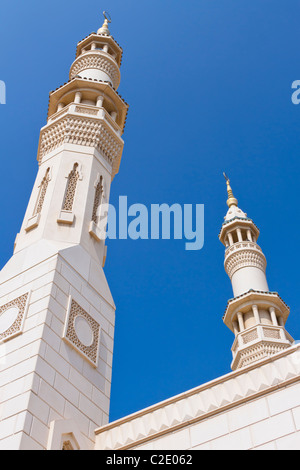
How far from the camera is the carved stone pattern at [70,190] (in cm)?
947

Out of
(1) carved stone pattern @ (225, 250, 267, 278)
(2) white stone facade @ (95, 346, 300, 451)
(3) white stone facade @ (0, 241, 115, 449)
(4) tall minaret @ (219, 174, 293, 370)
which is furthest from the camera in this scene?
(1) carved stone pattern @ (225, 250, 267, 278)

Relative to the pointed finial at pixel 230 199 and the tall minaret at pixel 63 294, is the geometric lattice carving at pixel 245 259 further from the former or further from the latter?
the tall minaret at pixel 63 294

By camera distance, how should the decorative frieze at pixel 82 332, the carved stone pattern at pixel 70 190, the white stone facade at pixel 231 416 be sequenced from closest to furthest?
1. the white stone facade at pixel 231 416
2. the decorative frieze at pixel 82 332
3. the carved stone pattern at pixel 70 190

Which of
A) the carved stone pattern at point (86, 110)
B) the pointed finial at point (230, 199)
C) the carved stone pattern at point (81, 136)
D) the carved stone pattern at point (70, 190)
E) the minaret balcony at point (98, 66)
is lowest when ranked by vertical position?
the carved stone pattern at point (70, 190)

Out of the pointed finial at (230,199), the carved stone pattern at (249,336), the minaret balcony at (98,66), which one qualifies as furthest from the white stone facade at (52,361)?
the pointed finial at (230,199)

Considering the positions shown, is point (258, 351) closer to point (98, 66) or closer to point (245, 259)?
point (245, 259)

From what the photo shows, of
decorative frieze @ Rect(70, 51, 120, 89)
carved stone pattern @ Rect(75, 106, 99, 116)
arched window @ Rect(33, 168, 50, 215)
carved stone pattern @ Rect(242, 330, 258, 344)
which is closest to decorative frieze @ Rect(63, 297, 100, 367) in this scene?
arched window @ Rect(33, 168, 50, 215)

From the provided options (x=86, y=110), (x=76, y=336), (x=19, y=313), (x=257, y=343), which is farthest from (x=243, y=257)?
(x=19, y=313)

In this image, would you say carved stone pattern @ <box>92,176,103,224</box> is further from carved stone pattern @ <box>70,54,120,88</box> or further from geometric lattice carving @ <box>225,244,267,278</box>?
geometric lattice carving @ <box>225,244,267,278</box>

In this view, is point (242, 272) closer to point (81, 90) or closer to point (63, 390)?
point (81, 90)

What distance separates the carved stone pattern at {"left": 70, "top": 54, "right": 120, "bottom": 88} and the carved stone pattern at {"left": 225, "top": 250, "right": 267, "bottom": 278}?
7604 mm

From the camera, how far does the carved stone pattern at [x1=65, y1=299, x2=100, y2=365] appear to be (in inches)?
295

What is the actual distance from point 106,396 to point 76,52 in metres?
9.81

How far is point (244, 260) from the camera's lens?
18.5 m
